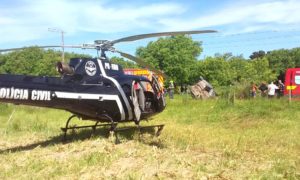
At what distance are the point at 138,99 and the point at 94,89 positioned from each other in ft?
A: 4.94

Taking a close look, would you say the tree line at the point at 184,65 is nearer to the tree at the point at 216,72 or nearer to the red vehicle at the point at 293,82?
the tree at the point at 216,72

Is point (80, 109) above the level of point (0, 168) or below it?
above

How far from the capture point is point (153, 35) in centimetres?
1099

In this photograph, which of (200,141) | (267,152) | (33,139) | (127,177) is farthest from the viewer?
(33,139)

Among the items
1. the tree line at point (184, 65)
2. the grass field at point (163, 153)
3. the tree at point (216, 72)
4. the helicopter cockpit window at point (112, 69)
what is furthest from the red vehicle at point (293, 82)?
the tree at point (216, 72)

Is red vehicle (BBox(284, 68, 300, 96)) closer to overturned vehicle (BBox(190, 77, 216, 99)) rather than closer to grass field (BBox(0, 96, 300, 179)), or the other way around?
overturned vehicle (BBox(190, 77, 216, 99))

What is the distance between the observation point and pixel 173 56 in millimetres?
78250

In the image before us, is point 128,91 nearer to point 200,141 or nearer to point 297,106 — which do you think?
point 200,141

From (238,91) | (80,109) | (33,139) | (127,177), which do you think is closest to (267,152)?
(127,177)

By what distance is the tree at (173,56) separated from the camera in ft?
254

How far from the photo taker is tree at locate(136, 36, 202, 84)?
254ft

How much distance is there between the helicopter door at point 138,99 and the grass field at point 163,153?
2.37 ft

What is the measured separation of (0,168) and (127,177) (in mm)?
3118

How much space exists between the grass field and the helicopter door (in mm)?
723
